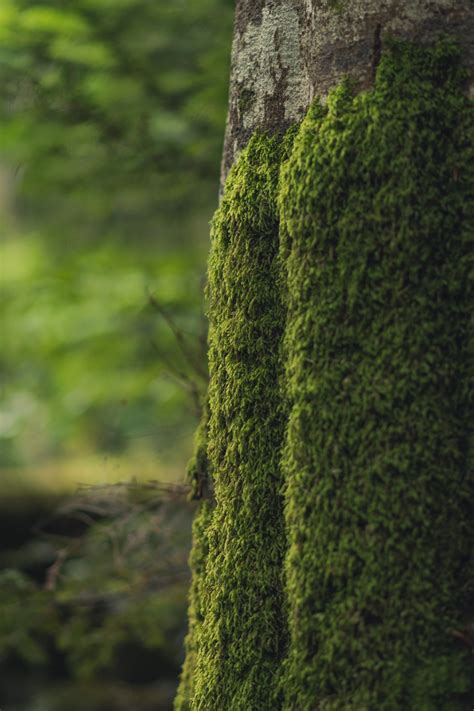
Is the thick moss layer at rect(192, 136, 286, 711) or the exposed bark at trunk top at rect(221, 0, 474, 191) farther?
the thick moss layer at rect(192, 136, 286, 711)

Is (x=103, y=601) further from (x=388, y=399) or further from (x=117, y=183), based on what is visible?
(x=388, y=399)

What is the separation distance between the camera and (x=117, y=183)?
5094 mm

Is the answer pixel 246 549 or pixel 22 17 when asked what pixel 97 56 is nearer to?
pixel 22 17

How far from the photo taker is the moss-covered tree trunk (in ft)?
5.16

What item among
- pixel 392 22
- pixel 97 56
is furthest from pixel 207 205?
pixel 392 22

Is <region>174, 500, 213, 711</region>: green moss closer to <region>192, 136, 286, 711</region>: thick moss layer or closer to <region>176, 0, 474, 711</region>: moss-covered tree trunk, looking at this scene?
<region>192, 136, 286, 711</region>: thick moss layer

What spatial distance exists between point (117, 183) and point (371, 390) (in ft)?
12.8

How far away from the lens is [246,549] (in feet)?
6.11

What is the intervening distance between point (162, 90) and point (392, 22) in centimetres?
318

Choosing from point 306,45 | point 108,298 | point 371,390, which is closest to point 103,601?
point 108,298

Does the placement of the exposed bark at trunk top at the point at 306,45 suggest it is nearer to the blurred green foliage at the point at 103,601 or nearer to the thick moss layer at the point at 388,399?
the thick moss layer at the point at 388,399

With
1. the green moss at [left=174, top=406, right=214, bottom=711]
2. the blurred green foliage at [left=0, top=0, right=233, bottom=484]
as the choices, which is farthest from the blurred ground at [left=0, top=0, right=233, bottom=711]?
the green moss at [left=174, top=406, right=214, bottom=711]

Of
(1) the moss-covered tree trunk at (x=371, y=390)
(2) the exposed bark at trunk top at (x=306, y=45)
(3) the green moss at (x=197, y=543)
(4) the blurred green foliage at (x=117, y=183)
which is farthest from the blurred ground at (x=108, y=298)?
(1) the moss-covered tree trunk at (x=371, y=390)

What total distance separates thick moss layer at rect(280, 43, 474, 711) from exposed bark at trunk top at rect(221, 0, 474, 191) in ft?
A: 0.23
